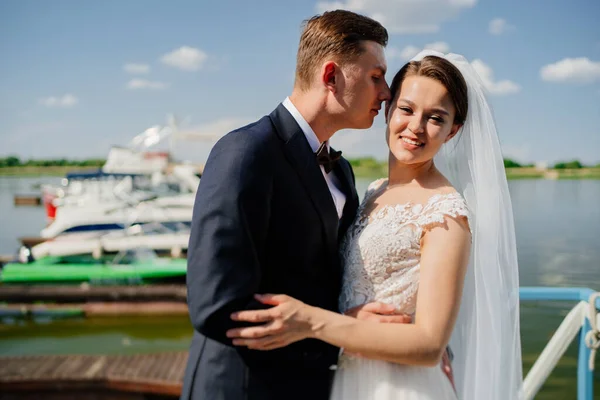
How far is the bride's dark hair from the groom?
2.9 inches

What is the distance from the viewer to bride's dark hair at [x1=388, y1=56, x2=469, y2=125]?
169 centimetres

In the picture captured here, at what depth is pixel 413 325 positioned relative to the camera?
1.52m

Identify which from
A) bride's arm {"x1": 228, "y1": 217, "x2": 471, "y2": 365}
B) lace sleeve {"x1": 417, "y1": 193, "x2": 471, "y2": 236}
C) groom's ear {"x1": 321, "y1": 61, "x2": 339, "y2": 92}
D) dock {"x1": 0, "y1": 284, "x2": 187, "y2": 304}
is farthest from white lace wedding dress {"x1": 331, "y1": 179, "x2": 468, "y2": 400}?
dock {"x1": 0, "y1": 284, "x2": 187, "y2": 304}

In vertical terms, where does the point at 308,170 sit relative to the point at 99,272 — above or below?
above

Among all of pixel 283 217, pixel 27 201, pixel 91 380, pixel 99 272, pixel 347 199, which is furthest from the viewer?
pixel 27 201

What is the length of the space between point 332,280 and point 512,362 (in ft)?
2.49

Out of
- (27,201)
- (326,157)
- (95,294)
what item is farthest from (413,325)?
(27,201)

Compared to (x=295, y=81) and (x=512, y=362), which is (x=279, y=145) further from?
(x=512, y=362)

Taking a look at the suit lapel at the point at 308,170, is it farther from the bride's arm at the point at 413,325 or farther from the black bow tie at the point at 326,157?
the bride's arm at the point at 413,325

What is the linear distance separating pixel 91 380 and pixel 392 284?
342 cm

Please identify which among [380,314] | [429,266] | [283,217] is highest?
[283,217]

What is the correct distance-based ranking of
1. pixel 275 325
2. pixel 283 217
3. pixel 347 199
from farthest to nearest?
1. pixel 347 199
2. pixel 283 217
3. pixel 275 325

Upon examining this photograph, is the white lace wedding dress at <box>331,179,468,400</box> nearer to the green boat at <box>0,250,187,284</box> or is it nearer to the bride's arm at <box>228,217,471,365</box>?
the bride's arm at <box>228,217,471,365</box>

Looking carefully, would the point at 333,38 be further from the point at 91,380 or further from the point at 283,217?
the point at 91,380
